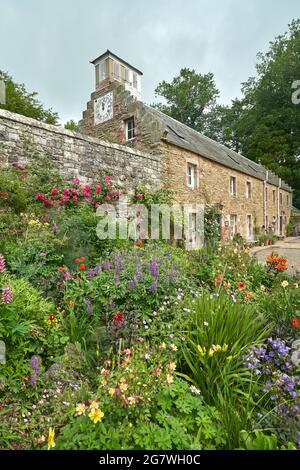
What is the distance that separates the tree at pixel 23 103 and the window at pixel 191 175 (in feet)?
38.3

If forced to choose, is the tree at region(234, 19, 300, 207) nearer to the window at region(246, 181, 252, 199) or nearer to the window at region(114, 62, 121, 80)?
the window at region(246, 181, 252, 199)

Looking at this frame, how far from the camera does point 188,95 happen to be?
38.0 metres

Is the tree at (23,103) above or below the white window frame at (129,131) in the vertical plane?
above

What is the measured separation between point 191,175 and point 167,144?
7.18ft

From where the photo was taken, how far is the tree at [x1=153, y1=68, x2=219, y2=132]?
124 feet

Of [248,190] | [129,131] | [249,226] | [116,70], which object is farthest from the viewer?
[249,226]

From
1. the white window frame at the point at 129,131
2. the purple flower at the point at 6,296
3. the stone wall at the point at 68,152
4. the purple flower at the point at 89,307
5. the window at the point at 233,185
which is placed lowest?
the purple flower at the point at 89,307

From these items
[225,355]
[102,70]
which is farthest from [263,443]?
[102,70]

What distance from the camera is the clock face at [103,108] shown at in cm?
1247

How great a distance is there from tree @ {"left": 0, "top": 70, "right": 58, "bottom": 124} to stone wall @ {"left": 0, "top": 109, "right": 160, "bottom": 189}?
11941 millimetres

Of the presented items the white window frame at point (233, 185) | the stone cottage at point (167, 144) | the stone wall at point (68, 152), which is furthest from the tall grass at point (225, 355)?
the white window frame at point (233, 185)

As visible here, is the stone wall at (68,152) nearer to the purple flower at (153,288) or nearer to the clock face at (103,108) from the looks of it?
the clock face at (103,108)

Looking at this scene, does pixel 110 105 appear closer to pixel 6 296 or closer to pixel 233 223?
pixel 233 223

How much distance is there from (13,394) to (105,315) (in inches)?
42.8
